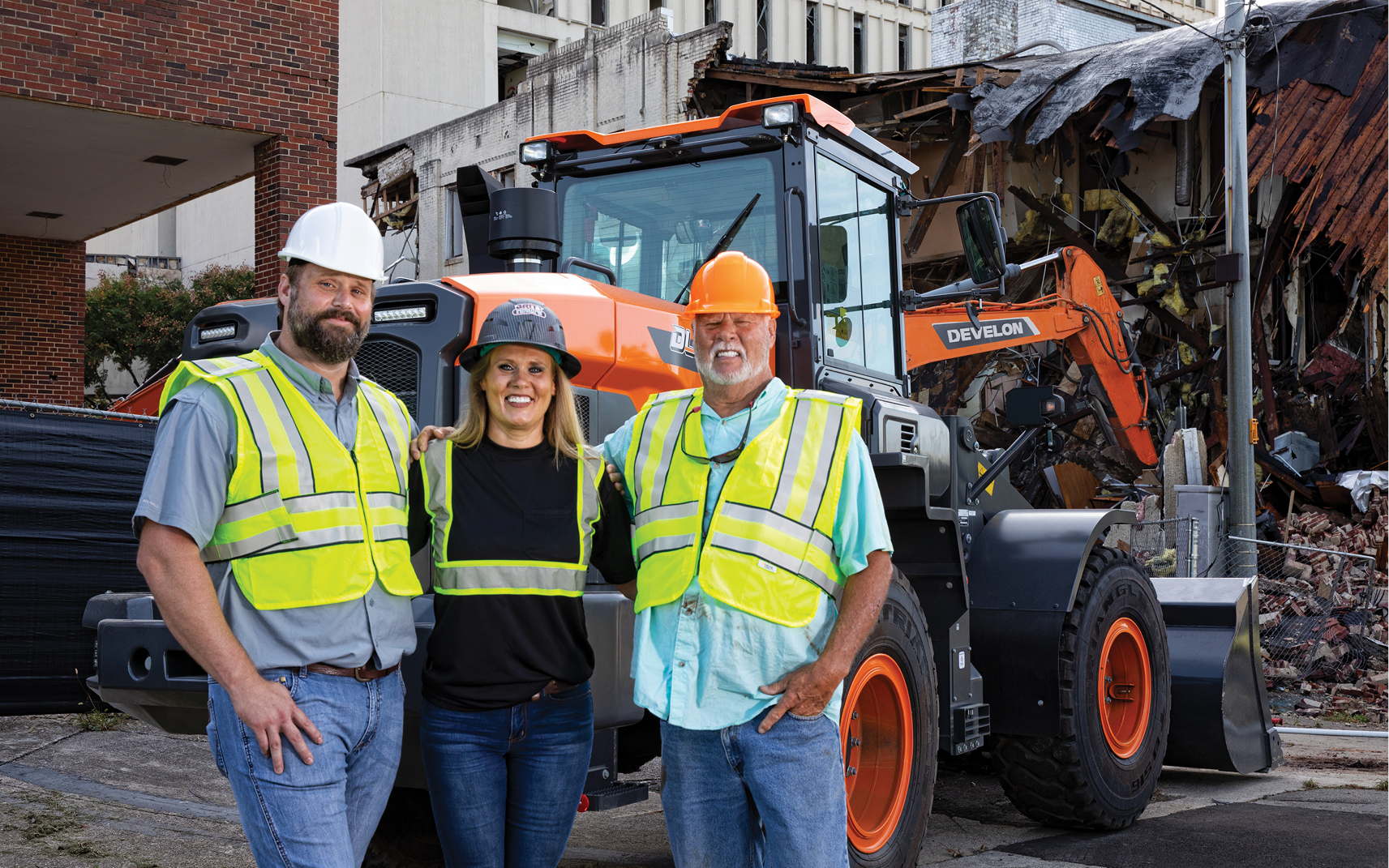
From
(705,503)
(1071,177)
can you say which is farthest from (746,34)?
(705,503)

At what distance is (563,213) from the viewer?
5.87 metres

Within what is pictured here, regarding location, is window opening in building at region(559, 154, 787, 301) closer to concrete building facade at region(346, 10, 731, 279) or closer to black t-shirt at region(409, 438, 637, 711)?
black t-shirt at region(409, 438, 637, 711)

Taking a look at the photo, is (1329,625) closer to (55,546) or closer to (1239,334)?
(1239,334)

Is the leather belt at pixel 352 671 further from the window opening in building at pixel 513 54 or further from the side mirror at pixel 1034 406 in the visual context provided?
the window opening in building at pixel 513 54

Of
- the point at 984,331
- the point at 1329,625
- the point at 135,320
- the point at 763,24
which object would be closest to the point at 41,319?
the point at 984,331

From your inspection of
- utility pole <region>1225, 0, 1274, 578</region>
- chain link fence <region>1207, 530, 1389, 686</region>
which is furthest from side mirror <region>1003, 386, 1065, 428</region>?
utility pole <region>1225, 0, 1274, 578</region>

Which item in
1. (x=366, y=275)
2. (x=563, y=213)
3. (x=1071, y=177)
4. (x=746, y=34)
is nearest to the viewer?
(x=366, y=275)

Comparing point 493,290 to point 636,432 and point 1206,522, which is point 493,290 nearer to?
point 636,432

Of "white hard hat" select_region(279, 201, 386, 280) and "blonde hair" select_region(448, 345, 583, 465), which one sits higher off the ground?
"white hard hat" select_region(279, 201, 386, 280)

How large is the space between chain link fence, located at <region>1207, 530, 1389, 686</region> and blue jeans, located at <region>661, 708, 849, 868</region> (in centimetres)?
924

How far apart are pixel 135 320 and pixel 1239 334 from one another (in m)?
31.9

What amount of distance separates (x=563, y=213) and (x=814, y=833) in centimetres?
353

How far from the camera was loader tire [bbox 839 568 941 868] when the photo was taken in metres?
4.76

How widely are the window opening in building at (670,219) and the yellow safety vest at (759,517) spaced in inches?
84.2
